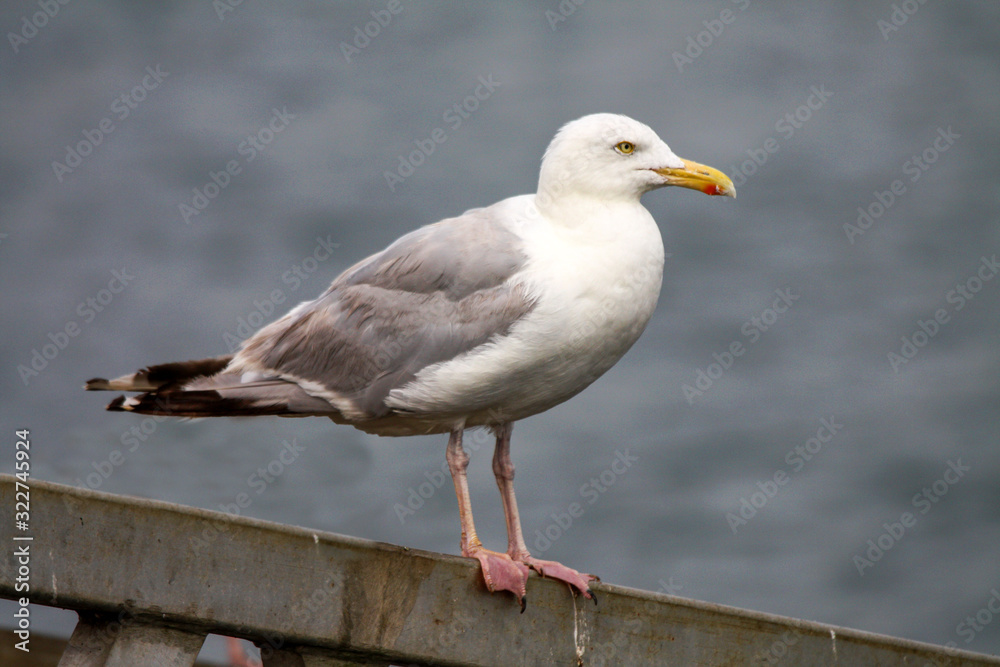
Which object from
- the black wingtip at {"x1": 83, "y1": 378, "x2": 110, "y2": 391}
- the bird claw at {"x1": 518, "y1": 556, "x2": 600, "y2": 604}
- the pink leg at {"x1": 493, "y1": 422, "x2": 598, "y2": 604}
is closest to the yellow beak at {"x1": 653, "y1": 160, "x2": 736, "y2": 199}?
the pink leg at {"x1": 493, "y1": 422, "x2": 598, "y2": 604}

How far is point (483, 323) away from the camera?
4605mm

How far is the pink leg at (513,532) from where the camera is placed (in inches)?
169

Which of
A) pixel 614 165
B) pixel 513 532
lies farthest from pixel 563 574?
pixel 614 165

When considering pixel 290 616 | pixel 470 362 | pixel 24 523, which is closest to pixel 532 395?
pixel 470 362

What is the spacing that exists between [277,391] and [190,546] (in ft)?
5.59

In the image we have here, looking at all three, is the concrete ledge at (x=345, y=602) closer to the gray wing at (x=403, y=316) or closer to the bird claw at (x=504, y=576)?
the bird claw at (x=504, y=576)

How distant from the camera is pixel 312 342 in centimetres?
505

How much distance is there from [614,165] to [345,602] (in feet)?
7.58

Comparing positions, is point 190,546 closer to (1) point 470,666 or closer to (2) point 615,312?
(1) point 470,666

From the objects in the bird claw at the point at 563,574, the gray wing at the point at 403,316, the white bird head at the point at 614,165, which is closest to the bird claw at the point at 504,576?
the bird claw at the point at 563,574

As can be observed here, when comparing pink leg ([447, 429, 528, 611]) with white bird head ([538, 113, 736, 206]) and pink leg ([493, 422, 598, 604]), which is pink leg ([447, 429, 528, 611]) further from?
white bird head ([538, 113, 736, 206])

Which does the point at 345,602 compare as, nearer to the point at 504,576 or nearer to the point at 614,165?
the point at 504,576

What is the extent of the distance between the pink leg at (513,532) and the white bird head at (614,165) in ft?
3.83

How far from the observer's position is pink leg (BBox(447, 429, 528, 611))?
4.00 m
